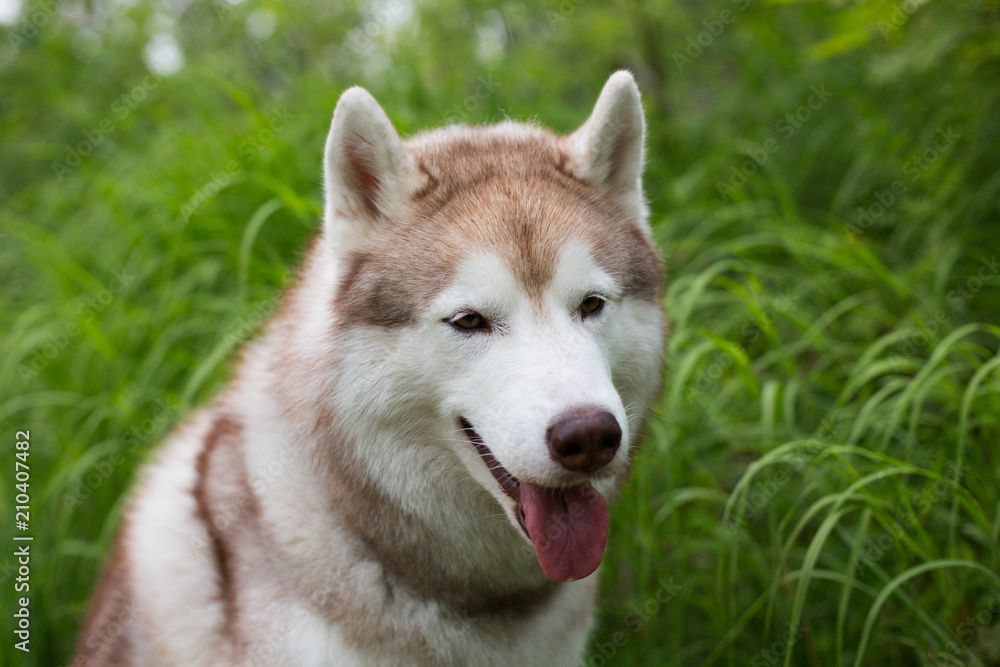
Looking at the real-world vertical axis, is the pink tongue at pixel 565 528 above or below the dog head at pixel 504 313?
below

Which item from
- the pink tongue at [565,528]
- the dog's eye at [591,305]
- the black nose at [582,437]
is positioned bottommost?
the pink tongue at [565,528]

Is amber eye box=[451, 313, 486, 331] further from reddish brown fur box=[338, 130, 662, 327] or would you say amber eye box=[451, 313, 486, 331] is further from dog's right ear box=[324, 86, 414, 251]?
dog's right ear box=[324, 86, 414, 251]

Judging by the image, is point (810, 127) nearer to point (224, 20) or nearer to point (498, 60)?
point (498, 60)

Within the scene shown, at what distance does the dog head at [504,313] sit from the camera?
1584 mm

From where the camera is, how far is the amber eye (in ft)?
5.62

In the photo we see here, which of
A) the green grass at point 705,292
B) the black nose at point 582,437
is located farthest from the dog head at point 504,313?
the green grass at point 705,292

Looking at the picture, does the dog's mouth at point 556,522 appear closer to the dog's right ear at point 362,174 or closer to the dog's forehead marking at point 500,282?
the dog's forehead marking at point 500,282

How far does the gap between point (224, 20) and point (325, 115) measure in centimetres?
259

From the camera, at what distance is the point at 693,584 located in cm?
289

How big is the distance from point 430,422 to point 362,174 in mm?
680

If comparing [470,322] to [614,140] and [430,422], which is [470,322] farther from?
[614,140]

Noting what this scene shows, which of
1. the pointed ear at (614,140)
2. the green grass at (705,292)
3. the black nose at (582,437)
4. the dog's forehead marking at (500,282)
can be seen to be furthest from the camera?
the green grass at (705,292)

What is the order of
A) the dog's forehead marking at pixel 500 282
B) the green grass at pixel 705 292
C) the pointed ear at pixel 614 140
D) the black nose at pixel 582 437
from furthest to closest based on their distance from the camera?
the green grass at pixel 705 292 → the pointed ear at pixel 614 140 → the dog's forehead marking at pixel 500 282 → the black nose at pixel 582 437

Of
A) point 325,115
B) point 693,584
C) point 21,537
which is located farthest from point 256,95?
point 693,584
